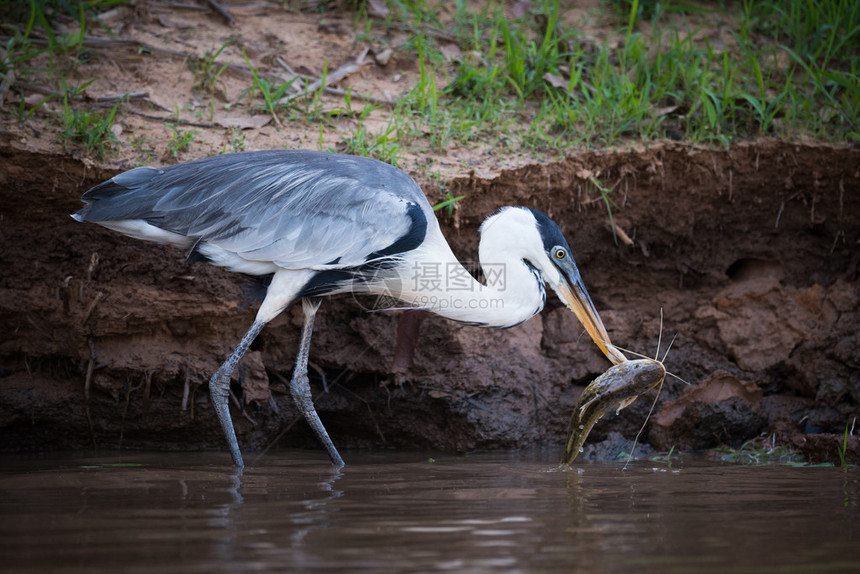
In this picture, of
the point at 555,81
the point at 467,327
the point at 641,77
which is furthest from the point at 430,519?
the point at 641,77

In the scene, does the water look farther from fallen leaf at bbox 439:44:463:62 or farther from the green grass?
fallen leaf at bbox 439:44:463:62

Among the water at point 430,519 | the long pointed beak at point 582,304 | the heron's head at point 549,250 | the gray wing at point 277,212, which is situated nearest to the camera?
the water at point 430,519

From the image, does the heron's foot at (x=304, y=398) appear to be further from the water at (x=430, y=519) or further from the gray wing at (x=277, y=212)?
the gray wing at (x=277, y=212)

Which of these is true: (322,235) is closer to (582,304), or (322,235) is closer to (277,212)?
(277,212)

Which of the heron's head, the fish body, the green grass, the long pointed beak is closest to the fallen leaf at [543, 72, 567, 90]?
the green grass

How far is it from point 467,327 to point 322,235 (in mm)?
1443

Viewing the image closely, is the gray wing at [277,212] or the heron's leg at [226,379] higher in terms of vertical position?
the gray wing at [277,212]

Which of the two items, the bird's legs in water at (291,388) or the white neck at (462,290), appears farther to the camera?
the white neck at (462,290)

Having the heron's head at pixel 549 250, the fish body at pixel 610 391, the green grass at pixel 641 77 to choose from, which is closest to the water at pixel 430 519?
the fish body at pixel 610 391

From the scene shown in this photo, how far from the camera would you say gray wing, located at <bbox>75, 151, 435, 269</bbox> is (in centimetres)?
446

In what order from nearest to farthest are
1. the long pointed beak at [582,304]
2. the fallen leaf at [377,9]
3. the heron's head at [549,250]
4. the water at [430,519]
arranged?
the water at [430,519] → the long pointed beak at [582,304] → the heron's head at [549,250] → the fallen leaf at [377,9]

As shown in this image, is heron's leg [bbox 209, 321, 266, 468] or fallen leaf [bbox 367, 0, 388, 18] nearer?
heron's leg [bbox 209, 321, 266, 468]

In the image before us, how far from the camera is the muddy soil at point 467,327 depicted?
4969mm

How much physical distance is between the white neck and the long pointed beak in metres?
0.15
